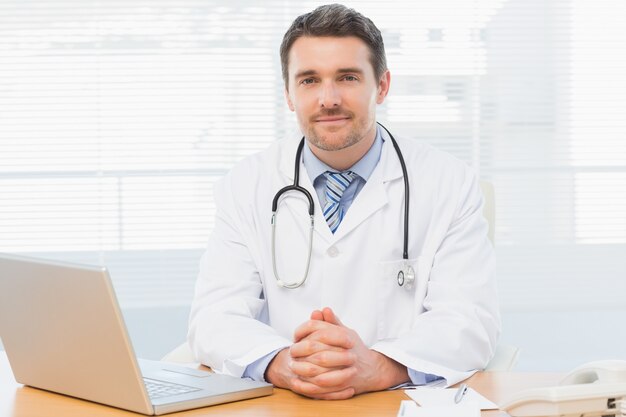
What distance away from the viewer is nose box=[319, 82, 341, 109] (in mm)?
1860

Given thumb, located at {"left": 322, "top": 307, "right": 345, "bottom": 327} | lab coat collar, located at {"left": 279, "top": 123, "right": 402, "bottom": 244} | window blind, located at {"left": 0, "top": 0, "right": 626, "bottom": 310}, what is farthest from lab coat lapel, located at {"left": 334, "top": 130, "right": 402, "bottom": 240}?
window blind, located at {"left": 0, "top": 0, "right": 626, "bottom": 310}

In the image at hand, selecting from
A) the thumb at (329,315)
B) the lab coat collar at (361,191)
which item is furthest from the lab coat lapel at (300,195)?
the thumb at (329,315)

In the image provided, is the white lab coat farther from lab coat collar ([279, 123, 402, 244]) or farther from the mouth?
the mouth

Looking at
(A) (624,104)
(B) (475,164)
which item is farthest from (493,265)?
(A) (624,104)

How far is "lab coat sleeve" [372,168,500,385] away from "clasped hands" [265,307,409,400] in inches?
2.5

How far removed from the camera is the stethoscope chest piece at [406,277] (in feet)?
6.10

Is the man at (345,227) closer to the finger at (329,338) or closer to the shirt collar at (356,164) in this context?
the shirt collar at (356,164)

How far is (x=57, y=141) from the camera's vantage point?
413cm

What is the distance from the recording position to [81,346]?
49.4 inches

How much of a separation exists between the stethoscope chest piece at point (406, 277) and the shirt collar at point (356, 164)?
236 millimetres

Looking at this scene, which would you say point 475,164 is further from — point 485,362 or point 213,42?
point 485,362

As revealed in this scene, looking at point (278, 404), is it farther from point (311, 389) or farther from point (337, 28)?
point (337, 28)

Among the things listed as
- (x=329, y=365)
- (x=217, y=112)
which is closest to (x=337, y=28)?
(x=329, y=365)

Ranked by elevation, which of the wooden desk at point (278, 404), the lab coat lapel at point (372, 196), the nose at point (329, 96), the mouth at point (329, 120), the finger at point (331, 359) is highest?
the nose at point (329, 96)
